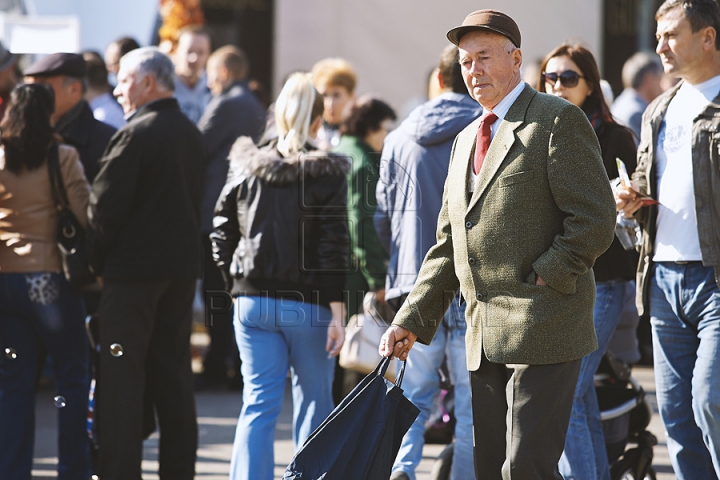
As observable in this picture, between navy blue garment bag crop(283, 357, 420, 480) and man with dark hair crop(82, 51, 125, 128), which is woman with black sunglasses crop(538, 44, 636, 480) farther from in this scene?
man with dark hair crop(82, 51, 125, 128)

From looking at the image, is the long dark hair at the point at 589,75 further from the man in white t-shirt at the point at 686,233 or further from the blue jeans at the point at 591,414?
the blue jeans at the point at 591,414

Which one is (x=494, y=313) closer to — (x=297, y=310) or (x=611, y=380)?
(x=297, y=310)

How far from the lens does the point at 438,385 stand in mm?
5070

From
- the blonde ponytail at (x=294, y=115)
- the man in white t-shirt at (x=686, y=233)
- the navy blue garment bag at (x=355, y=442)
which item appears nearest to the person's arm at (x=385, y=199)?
the blonde ponytail at (x=294, y=115)

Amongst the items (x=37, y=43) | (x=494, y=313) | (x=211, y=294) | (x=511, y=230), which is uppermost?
(x=37, y=43)

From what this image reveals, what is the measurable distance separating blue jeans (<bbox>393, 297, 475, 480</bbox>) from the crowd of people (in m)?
0.01

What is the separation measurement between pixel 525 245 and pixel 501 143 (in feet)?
1.17

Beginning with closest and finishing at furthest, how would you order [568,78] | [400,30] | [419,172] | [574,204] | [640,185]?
[574,204], [640,185], [568,78], [419,172], [400,30]

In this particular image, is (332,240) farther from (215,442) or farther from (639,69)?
(639,69)

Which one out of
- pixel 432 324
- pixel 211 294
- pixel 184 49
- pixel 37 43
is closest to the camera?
pixel 432 324

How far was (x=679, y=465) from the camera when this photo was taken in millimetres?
4215

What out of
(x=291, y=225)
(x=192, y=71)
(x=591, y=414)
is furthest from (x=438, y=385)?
(x=192, y=71)

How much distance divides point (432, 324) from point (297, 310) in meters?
1.00

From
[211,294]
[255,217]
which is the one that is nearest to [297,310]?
[255,217]
